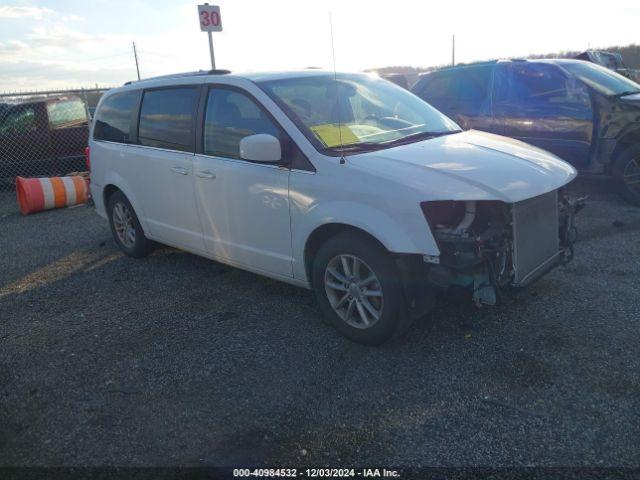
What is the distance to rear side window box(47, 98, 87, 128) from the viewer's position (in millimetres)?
10539

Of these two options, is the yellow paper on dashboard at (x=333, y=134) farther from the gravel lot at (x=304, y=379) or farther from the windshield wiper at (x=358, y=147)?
the gravel lot at (x=304, y=379)

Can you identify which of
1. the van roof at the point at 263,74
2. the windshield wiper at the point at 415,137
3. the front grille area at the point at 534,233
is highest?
the van roof at the point at 263,74

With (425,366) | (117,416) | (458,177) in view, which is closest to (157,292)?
(117,416)

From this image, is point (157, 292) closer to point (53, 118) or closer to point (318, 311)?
point (318, 311)

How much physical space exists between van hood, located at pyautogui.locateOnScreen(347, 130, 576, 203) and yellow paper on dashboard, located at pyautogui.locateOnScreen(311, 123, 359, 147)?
0.26 m

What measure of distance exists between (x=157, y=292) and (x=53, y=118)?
7.27 metres

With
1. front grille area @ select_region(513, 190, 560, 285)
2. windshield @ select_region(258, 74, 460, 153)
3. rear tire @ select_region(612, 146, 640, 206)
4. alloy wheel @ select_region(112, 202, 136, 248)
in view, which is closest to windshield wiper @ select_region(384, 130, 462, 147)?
windshield @ select_region(258, 74, 460, 153)

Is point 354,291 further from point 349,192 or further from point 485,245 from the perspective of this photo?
point 485,245

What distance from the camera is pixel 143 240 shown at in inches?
222

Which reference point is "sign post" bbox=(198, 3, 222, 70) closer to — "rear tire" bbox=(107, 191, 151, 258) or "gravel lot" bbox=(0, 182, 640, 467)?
"rear tire" bbox=(107, 191, 151, 258)

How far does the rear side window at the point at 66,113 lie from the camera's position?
10539 mm

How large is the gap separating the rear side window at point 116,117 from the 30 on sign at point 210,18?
12.3 ft

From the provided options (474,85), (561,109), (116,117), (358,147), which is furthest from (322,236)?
(474,85)

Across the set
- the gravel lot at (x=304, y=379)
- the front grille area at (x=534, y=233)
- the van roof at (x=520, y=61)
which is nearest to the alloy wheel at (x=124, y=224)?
the gravel lot at (x=304, y=379)
